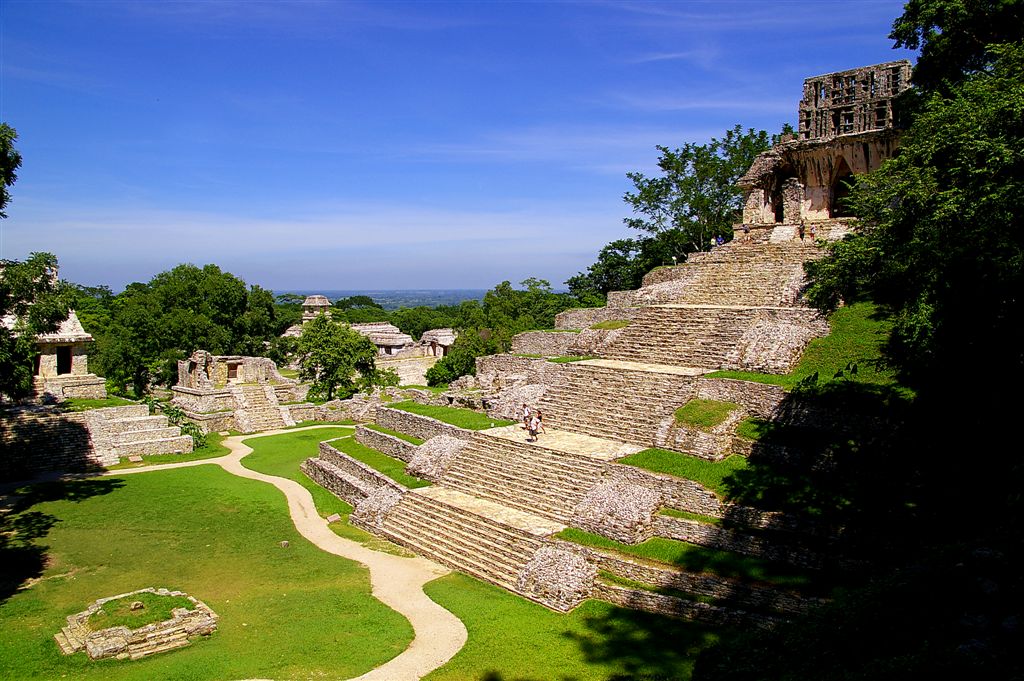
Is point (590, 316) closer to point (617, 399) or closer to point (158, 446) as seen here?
point (617, 399)

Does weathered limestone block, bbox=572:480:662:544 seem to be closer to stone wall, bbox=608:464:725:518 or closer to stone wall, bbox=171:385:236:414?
stone wall, bbox=608:464:725:518

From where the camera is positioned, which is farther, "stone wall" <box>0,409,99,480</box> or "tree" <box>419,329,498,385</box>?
"tree" <box>419,329,498,385</box>

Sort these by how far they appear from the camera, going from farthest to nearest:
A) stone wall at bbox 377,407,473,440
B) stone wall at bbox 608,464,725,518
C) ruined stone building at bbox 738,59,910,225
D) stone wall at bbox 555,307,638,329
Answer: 1. ruined stone building at bbox 738,59,910,225
2. stone wall at bbox 555,307,638,329
3. stone wall at bbox 377,407,473,440
4. stone wall at bbox 608,464,725,518

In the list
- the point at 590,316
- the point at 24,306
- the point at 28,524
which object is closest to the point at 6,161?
the point at 24,306

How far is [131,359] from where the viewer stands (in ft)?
133

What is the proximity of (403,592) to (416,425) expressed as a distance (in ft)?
31.3

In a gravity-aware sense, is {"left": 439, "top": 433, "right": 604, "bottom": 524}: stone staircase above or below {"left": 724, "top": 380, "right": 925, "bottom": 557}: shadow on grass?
below

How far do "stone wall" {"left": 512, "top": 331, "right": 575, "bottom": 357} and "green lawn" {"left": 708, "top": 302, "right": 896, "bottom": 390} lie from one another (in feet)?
30.8

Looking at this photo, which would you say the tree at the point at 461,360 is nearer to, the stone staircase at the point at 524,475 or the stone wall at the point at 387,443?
the stone wall at the point at 387,443

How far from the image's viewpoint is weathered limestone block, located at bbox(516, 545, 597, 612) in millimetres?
13070

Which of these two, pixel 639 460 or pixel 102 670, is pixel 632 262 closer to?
pixel 639 460

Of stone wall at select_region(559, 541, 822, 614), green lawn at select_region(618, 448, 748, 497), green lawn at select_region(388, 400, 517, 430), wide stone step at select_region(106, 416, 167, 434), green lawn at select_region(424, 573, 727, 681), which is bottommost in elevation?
green lawn at select_region(424, 573, 727, 681)

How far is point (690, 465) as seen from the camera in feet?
52.0

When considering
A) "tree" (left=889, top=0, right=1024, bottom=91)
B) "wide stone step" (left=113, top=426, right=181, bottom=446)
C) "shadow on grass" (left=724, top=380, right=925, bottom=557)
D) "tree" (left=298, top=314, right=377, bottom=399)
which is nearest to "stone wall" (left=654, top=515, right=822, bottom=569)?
"shadow on grass" (left=724, top=380, right=925, bottom=557)
